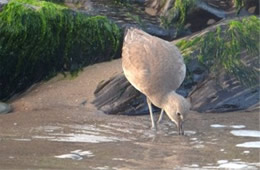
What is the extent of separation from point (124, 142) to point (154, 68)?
1305 mm

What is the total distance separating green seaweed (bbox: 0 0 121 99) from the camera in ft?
28.9

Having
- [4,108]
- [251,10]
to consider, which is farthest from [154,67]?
[251,10]

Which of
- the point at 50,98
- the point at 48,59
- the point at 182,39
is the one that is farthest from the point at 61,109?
the point at 182,39

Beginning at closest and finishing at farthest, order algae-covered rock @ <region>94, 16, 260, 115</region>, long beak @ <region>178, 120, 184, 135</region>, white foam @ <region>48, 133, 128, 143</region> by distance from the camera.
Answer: white foam @ <region>48, 133, 128, 143</region> < long beak @ <region>178, 120, 184, 135</region> < algae-covered rock @ <region>94, 16, 260, 115</region>

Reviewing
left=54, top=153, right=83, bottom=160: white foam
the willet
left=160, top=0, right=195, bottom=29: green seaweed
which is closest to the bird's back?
the willet

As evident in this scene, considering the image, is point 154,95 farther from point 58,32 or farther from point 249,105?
point 58,32

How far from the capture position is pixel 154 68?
781 centimetres

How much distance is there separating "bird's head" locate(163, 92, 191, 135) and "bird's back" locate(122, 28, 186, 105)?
0.26 meters

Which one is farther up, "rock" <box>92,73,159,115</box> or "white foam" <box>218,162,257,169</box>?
"white foam" <box>218,162,257,169</box>

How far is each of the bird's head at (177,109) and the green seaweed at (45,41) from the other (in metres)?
1.96

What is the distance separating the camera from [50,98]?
27.9 feet

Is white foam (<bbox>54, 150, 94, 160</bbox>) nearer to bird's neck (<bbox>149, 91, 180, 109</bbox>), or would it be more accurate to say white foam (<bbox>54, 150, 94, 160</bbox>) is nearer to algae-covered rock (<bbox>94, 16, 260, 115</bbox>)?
bird's neck (<bbox>149, 91, 180, 109</bbox>)

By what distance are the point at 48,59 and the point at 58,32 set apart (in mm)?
364

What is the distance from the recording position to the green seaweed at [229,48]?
8453 mm
